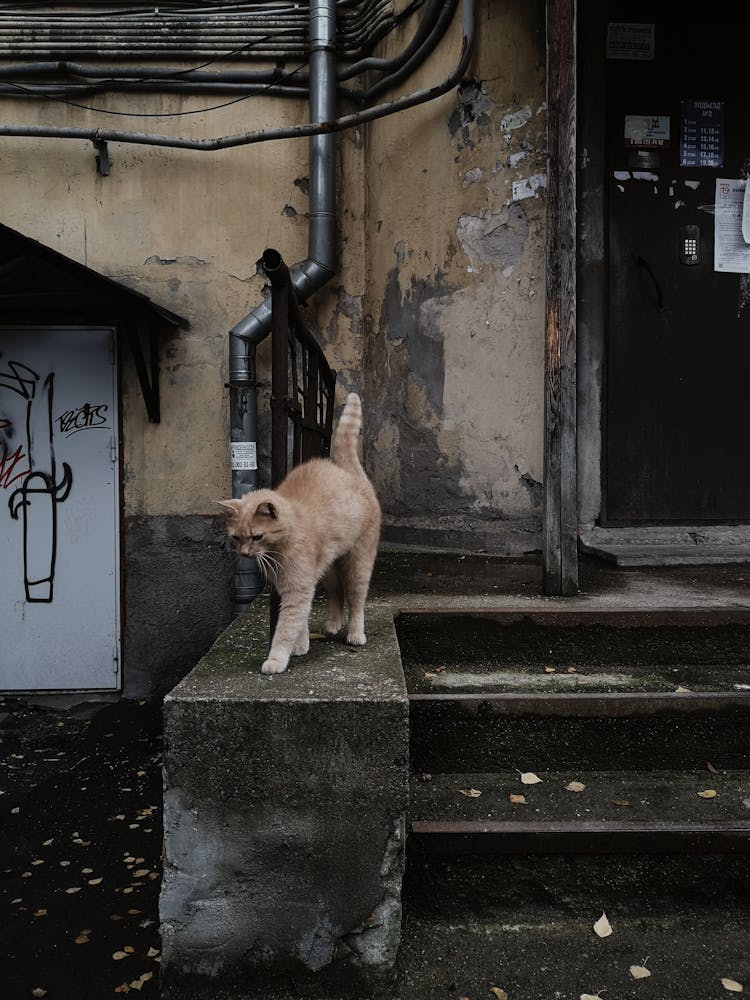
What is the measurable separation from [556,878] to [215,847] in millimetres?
1094

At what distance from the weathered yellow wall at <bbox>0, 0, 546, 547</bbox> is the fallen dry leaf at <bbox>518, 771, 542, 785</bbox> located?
2337 millimetres

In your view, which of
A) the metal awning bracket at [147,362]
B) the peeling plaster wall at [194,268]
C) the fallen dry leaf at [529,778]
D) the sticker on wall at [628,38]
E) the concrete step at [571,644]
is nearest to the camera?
the fallen dry leaf at [529,778]

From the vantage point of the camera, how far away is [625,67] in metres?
5.05

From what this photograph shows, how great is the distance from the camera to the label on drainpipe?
18.2 ft

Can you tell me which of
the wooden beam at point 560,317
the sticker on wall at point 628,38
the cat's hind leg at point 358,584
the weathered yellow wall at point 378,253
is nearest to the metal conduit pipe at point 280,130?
the weathered yellow wall at point 378,253

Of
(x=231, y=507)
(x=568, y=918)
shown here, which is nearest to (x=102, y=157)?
(x=231, y=507)

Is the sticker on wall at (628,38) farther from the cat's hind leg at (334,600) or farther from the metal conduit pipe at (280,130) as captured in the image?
the cat's hind leg at (334,600)

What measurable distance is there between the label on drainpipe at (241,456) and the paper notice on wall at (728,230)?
3563mm

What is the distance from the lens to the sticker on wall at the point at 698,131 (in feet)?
16.6

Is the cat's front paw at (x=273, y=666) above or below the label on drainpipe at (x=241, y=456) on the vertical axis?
below

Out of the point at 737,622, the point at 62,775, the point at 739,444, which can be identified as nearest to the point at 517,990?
the point at 737,622

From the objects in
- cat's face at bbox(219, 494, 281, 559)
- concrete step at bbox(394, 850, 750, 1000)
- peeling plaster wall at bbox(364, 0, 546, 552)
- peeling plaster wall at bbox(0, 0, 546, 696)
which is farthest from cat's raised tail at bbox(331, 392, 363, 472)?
peeling plaster wall at bbox(0, 0, 546, 696)

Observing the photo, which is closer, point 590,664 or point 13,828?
point 590,664

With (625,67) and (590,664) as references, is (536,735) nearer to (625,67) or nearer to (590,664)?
(590,664)
